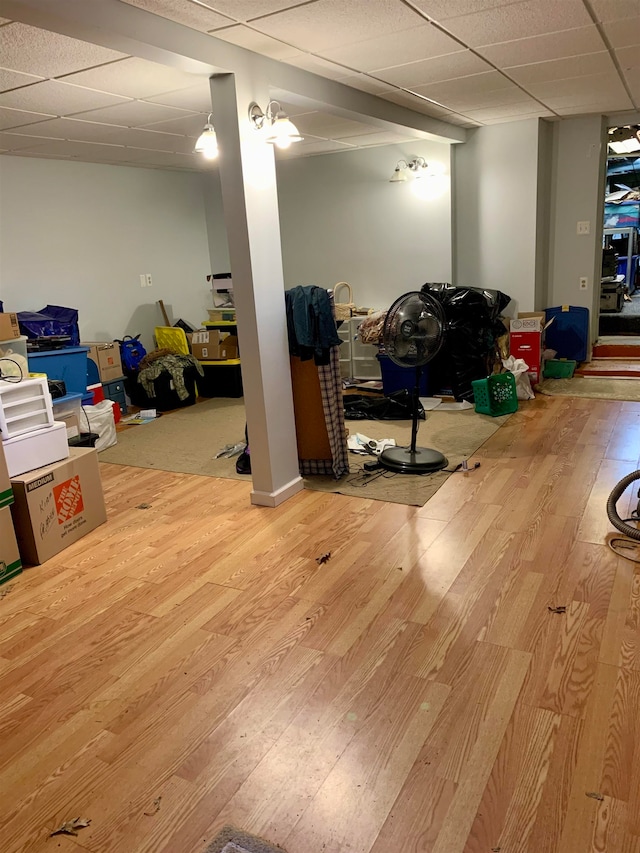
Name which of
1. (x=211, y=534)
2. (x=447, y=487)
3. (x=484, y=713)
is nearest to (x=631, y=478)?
(x=447, y=487)

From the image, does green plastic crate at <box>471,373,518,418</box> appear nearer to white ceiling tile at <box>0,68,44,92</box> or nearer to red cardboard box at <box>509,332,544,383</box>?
red cardboard box at <box>509,332,544,383</box>

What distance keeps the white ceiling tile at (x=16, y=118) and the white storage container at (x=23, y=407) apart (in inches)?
67.4

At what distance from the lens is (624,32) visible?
10.1 feet

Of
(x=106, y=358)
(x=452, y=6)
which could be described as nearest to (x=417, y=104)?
(x=452, y=6)

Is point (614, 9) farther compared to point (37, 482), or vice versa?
point (37, 482)

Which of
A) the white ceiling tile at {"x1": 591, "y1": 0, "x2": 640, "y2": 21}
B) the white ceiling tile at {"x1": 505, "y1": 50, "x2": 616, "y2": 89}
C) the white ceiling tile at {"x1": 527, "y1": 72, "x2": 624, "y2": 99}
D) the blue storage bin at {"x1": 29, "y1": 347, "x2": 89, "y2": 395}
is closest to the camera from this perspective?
the white ceiling tile at {"x1": 591, "y1": 0, "x2": 640, "y2": 21}

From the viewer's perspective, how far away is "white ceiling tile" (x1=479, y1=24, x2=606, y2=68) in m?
3.07

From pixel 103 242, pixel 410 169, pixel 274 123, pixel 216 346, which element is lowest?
pixel 216 346

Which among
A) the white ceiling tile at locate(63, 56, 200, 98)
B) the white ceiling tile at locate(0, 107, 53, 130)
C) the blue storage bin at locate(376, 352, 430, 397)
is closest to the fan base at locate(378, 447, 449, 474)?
the blue storage bin at locate(376, 352, 430, 397)

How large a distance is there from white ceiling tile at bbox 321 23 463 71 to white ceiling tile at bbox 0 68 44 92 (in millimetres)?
1430

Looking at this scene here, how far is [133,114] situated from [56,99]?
23.3 inches

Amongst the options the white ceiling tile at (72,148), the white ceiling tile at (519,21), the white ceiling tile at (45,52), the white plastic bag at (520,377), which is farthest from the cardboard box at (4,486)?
the white plastic bag at (520,377)

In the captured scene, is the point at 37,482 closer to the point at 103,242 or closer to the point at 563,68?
the point at 103,242

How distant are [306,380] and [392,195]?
320cm
